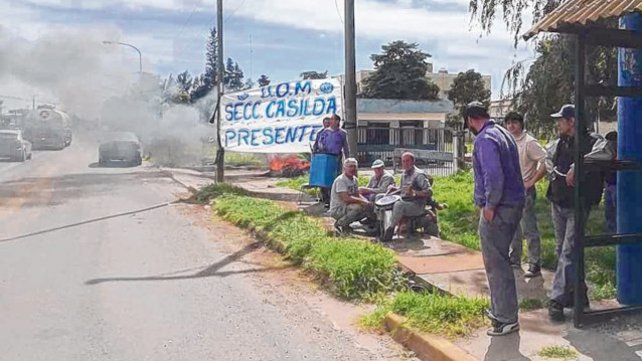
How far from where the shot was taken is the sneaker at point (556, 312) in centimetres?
560

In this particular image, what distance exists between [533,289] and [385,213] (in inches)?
117

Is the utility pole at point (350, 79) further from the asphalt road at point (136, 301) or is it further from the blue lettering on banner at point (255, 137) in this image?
the blue lettering on banner at point (255, 137)

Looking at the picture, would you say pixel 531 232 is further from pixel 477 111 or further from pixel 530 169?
pixel 477 111

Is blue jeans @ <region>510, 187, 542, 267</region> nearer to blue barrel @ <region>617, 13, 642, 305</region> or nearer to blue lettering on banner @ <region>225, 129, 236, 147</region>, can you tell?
blue barrel @ <region>617, 13, 642, 305</region>

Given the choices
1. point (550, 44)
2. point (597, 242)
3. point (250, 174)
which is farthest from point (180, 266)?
point (250, 174)

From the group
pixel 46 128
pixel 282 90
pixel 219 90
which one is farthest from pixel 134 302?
pixel 46 128

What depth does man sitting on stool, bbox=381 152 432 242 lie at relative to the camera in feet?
30.2

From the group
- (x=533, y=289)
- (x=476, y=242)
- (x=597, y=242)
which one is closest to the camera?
(x=597, y=242)

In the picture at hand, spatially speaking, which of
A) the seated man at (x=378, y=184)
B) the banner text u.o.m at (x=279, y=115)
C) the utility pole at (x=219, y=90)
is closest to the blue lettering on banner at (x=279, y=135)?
the banner text u.o.m at (x=279, y=115)

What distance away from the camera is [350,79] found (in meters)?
12.2

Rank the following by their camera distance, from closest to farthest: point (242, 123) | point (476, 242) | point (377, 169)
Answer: point (476, 242), point (377, 169), point (242, 123)

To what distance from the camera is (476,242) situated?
9102 mm

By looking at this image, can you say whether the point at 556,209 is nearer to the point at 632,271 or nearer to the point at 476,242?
the point at 632,271

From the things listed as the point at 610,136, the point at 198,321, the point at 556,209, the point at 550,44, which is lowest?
the point at 198,321
